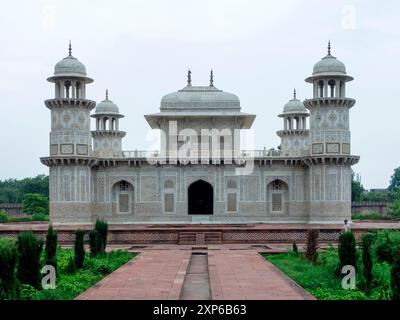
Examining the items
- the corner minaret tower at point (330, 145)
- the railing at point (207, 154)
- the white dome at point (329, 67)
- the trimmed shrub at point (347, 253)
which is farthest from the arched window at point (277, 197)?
the trimmed shrub at point (347, 253)

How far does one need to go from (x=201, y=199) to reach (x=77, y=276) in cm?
1777

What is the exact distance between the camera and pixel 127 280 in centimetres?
1063

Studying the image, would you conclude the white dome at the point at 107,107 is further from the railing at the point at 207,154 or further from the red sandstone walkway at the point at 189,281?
the red sandstone walkway at the point at 189,281

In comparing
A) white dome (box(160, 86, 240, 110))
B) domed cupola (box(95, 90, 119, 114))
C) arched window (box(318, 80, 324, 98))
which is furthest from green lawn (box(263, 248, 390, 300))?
domed cupola (box(95, 90, 119, 114))

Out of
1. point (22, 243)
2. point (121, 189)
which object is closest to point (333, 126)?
point (121, 189)

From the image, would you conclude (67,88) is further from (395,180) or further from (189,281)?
(395,180)

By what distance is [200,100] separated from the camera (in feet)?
93.0

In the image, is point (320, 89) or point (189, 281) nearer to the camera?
point (189, 281)

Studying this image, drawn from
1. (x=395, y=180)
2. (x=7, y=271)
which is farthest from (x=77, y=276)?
(x=395, y=180)

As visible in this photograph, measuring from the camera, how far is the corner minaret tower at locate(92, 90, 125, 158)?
3195cm

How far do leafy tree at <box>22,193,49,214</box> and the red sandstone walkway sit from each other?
2569 cm

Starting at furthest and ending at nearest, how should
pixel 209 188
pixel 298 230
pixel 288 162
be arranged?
pixel 209 188, pixel 288 162, pixel 298 230
